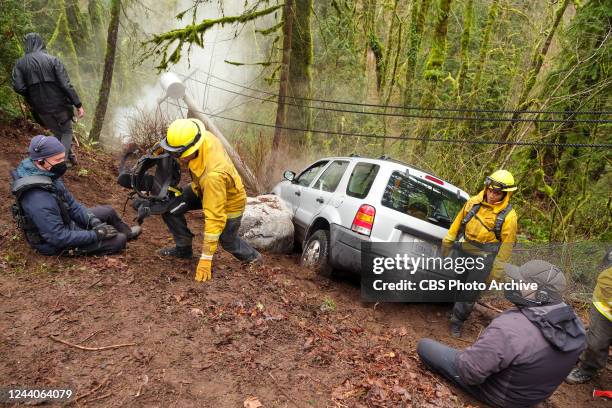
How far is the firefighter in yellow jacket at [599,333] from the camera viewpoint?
13.4 ft

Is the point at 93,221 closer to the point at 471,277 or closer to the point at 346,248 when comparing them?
the point at 346,248

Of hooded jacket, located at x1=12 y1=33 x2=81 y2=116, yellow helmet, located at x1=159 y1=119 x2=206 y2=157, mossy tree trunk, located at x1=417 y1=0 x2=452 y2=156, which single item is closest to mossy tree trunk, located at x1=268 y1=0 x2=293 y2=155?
mossy tree trunk, located at x1=417 y1=0 x2=452 y2=156

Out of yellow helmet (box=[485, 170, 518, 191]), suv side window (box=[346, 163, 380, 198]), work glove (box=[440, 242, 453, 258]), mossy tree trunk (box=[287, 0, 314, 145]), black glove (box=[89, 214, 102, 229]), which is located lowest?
black glove (box=[89, 214, 102, 229])

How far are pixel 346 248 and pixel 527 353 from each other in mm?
2488

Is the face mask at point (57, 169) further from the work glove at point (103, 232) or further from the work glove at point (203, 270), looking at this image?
the work glove at point (203, 270)

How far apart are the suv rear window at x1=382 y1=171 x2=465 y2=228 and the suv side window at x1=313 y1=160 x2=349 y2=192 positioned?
1.08 metres

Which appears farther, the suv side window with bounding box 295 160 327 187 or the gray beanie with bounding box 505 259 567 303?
the suv side window with bounding box 295 160 327 187

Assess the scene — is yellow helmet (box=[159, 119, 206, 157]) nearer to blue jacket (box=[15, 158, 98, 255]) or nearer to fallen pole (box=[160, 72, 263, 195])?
blue jacket (box=[15, 158, 98, 255])

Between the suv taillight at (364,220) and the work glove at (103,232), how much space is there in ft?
9.56

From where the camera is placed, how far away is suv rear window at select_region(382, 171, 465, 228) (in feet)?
16.3

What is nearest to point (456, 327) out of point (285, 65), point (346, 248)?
point (346, 248)

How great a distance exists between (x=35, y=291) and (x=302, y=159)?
788 centimetres

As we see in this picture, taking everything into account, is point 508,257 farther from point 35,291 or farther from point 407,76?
point 407,76

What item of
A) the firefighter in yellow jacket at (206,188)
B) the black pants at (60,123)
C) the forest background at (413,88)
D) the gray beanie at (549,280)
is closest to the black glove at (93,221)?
the firefighter in yellow jacket at (206,188)
